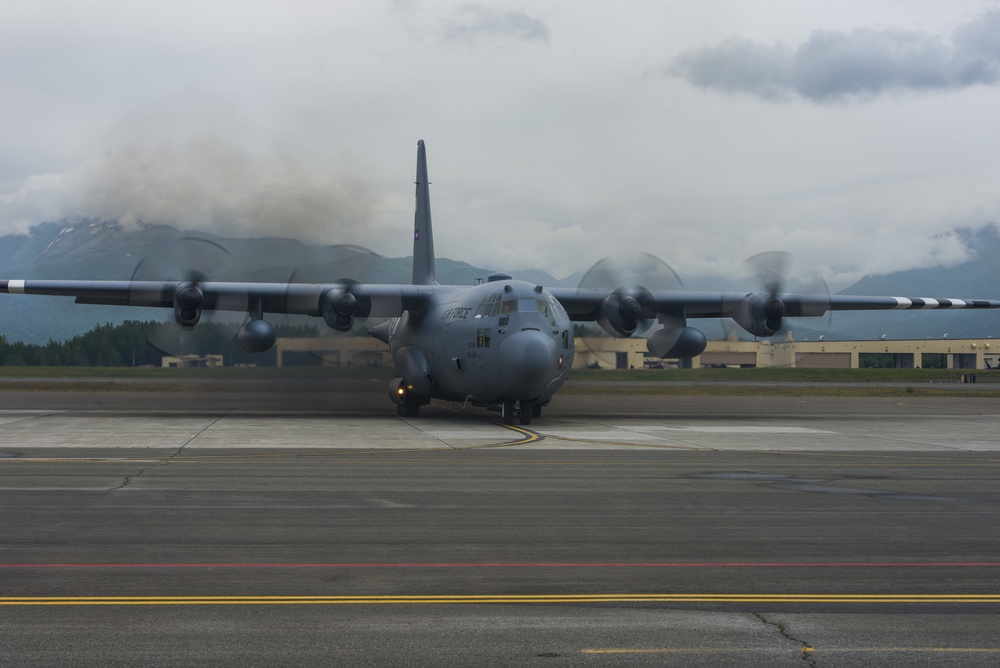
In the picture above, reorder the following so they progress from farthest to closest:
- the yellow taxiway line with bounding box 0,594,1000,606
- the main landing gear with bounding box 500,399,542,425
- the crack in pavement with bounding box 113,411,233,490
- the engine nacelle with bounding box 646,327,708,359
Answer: the engine nacelle with bounding box 646,327,708,359, the main landing gear with bounding box 500,399,542,425, the crack in pavement with bounding box 113,411,233,490, the yellow taxiway line with bounding box 0,594,1000,606

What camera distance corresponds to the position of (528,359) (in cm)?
2652

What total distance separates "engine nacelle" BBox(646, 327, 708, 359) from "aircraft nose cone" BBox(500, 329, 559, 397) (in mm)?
8803

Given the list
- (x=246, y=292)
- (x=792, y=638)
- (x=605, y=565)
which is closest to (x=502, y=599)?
(x=605, y=565)

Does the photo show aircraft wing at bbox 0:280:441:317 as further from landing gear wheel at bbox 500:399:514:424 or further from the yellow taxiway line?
the yellow taxiway line

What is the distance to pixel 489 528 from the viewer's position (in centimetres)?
1110

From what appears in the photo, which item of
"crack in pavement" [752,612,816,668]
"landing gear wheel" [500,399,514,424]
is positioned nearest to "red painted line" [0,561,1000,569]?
"crack in pavement" [752,612,816,668]

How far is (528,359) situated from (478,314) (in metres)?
2.98

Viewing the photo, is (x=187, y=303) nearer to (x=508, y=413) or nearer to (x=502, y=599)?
(x=508, y=413)

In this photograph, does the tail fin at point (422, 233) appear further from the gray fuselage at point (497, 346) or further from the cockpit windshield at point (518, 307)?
the cockpit windshield at point (518, 307)

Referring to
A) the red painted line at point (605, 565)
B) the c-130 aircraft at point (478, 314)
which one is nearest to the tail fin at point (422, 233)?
the c-130 aircraft at point (478, 314)

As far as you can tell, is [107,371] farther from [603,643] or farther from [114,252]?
[603,643]

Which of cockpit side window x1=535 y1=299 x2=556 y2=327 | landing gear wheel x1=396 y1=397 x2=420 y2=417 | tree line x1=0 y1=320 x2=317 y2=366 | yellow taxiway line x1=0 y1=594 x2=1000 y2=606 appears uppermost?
cockpit side window x1=535 y1=299 x2=556 y2=327

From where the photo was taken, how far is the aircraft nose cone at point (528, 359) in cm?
2653

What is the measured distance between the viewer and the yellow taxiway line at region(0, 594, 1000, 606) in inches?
303
